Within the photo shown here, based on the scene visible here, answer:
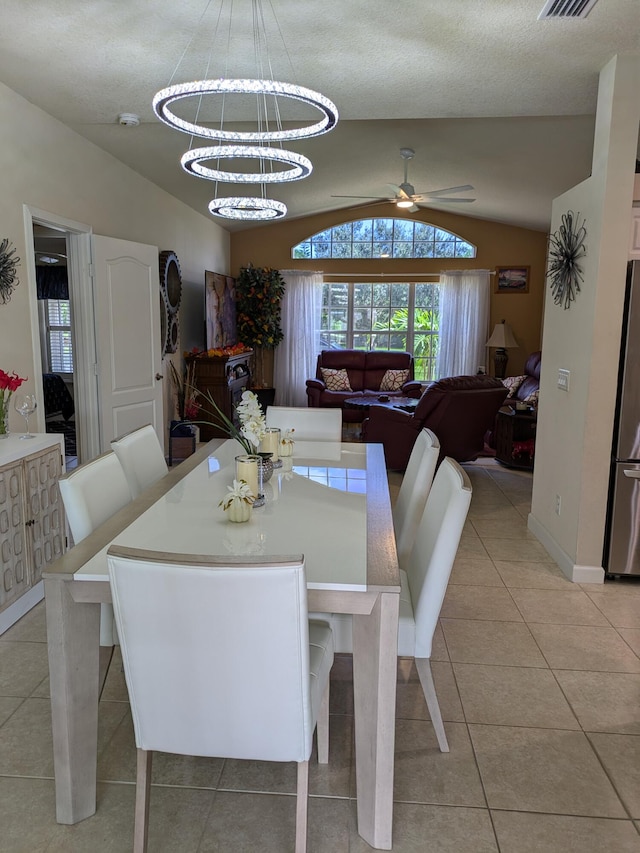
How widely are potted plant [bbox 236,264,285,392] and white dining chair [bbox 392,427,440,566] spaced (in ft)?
20.5

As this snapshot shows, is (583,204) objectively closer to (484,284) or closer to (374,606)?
(374,606)

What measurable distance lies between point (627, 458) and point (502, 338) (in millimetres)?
5364

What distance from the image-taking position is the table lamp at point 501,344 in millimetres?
8344

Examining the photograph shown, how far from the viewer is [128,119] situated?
376 centimetres

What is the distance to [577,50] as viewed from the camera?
9.27ft

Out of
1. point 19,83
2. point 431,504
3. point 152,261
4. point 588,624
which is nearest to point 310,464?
point 431,504

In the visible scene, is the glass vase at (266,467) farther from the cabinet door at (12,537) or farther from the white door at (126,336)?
the white door at (126,336)

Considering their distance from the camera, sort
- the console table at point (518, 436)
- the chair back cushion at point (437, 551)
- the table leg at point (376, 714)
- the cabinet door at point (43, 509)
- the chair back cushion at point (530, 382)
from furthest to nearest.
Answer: the chair back cushion at point (530, 382) < the console table at point (518, 436) < the cabinet door at point (43, 509) < the chair back cushion at point (437, 551) < the table leg at point (376, 714)

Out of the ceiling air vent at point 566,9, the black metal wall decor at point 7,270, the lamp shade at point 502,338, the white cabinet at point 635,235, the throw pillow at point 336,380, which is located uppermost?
the ceiling air vent at point 566,9

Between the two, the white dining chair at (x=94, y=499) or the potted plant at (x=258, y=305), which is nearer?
the white dining chair at (x=94, y=499)

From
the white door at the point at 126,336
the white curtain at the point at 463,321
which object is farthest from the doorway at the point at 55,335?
the white curtain at the point at 463,321

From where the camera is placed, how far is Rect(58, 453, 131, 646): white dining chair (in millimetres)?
1959

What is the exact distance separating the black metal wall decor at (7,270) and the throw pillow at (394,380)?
18.6ft

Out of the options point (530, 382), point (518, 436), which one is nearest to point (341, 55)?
point (518, 436)
